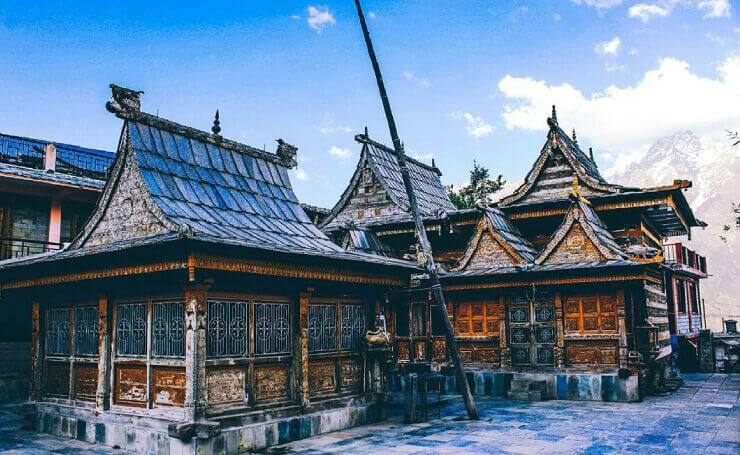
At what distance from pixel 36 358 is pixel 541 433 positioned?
1045cm

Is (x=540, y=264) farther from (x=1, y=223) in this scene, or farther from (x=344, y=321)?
(x=1, y=223)

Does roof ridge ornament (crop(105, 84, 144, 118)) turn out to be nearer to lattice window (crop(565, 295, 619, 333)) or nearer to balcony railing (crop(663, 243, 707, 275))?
lattice window (crop(565, 295, 619, 333))

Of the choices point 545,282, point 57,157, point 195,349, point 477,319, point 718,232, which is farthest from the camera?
point 718,232

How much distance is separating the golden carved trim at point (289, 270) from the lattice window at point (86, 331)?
3.93 meters

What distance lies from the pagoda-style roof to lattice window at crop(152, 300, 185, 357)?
130 centimetres

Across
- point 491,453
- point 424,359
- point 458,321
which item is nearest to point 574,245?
point 458,321

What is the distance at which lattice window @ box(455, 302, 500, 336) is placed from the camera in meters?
18.9

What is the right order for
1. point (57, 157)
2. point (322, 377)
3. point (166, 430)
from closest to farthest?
point (166, 430) → point (322, 377) → point (57, 157)

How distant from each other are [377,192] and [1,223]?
1255 cm

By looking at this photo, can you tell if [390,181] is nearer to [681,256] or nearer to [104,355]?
[681,256]

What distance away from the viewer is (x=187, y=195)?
11.9 metres

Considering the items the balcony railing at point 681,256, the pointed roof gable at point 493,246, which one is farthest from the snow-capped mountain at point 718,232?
the pointed roof gable at point 493,246

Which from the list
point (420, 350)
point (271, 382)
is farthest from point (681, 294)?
point (271, 382)

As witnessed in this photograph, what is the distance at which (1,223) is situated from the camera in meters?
20.3
